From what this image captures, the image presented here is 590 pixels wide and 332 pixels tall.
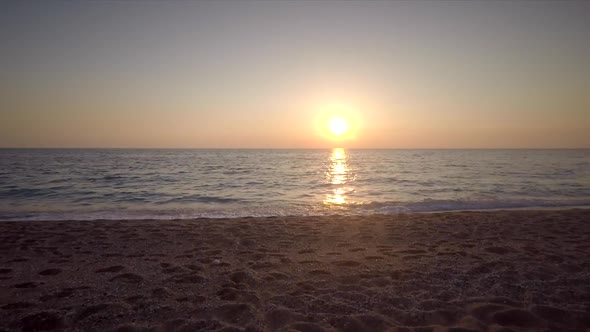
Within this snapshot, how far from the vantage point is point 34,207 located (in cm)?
1401

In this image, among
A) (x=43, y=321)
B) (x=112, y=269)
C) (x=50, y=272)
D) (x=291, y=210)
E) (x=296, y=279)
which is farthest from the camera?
(x=291, y=210)

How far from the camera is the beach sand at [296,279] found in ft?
13.1

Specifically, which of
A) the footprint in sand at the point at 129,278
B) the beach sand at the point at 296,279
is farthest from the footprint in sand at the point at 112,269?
the footprint in sand at the point at 129,278

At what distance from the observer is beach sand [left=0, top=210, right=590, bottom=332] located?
157 inches

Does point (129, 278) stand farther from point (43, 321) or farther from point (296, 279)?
point (296, 279)

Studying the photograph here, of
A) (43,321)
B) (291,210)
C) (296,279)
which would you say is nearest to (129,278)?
(43,321)

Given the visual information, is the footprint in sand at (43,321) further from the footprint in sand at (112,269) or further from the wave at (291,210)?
the wave at (291,210)

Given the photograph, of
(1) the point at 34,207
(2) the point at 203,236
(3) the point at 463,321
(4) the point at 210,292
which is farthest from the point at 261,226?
(1) the point at 34,207

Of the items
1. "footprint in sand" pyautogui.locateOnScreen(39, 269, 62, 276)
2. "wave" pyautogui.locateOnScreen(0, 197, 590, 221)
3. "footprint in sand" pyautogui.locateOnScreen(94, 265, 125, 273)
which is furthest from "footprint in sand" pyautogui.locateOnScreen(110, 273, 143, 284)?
"wave" pyautogui.locateOnScreen(0, 197, 590, 221)

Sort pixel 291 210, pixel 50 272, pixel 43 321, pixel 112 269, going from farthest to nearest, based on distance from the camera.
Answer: pixel 291 210 < pixel 112 269 < pixel 50 272 < pixel 43 321

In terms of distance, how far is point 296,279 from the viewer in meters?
5.34

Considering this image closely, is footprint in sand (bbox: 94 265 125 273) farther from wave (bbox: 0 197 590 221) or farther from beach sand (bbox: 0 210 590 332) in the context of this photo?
wave (bbox: 0 197 590 221)

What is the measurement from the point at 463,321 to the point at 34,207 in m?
17.1

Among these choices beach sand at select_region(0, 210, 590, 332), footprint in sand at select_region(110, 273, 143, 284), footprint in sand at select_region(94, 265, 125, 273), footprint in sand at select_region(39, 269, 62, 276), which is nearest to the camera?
beach sand at select_region(0, 210, 590, 332)
